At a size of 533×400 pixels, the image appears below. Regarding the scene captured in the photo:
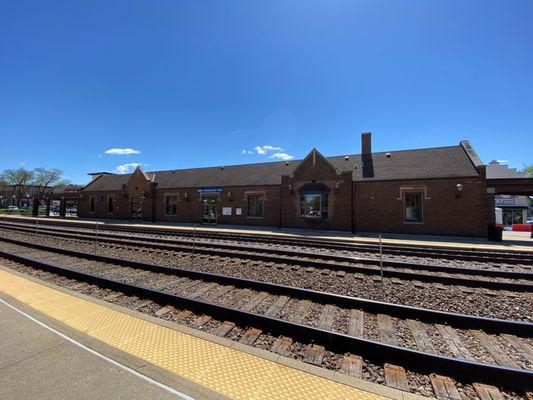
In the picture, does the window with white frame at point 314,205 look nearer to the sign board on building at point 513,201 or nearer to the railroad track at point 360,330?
the railroad track at point 360,330

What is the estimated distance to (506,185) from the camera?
19141 mm

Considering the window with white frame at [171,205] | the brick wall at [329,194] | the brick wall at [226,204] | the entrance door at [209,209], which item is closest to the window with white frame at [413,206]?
the brick wall at [329,194]

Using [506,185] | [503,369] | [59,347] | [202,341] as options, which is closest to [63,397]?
[59,347]

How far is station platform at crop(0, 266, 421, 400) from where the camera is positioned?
2.99 metres

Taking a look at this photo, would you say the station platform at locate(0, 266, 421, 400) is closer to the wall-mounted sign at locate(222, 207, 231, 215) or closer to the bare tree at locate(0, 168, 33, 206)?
the wall-mounted sign at locate(222, 207, 231, 215)

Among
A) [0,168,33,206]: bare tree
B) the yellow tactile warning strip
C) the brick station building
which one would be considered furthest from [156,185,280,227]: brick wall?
[0,168,33,206]: bare tree

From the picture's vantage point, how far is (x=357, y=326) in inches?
192

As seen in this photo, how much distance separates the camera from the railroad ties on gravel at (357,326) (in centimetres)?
353

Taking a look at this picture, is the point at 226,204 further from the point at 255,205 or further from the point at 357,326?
the point at 357,326

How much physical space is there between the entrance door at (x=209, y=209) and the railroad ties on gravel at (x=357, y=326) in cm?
2055

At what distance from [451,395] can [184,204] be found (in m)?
30.8

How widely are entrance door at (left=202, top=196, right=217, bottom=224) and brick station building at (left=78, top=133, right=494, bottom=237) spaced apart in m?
0.11

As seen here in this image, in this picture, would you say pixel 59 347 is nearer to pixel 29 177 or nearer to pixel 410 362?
pixel 410 362

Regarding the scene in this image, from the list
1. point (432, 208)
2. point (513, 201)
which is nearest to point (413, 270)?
point (432, 208)
